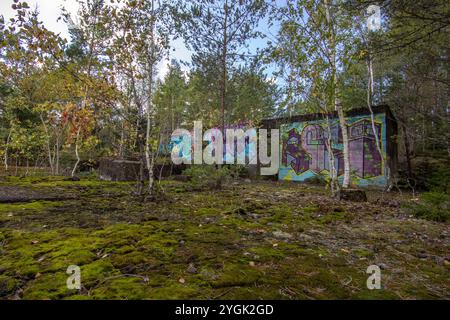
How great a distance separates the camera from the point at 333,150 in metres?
11.5

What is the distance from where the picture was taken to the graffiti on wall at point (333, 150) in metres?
10.1

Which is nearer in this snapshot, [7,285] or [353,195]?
[7,285]

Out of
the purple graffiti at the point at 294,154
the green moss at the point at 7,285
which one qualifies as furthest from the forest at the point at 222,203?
the purple graffiti at the point at 294,154

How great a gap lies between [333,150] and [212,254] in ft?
35.2

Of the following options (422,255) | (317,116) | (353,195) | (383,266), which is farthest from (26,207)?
(317,116)

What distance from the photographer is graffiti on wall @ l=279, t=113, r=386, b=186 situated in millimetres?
10078

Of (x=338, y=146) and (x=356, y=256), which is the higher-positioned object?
(x=338, y=146)

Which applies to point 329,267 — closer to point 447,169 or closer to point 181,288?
point 181,288

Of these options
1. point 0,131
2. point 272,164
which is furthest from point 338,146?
point 0,131

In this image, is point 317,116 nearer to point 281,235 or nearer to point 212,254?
point 281,235

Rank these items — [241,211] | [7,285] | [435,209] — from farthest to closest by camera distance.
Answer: [435,209] < [241,211] < [7,285]

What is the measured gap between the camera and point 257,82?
1013 centimetres
